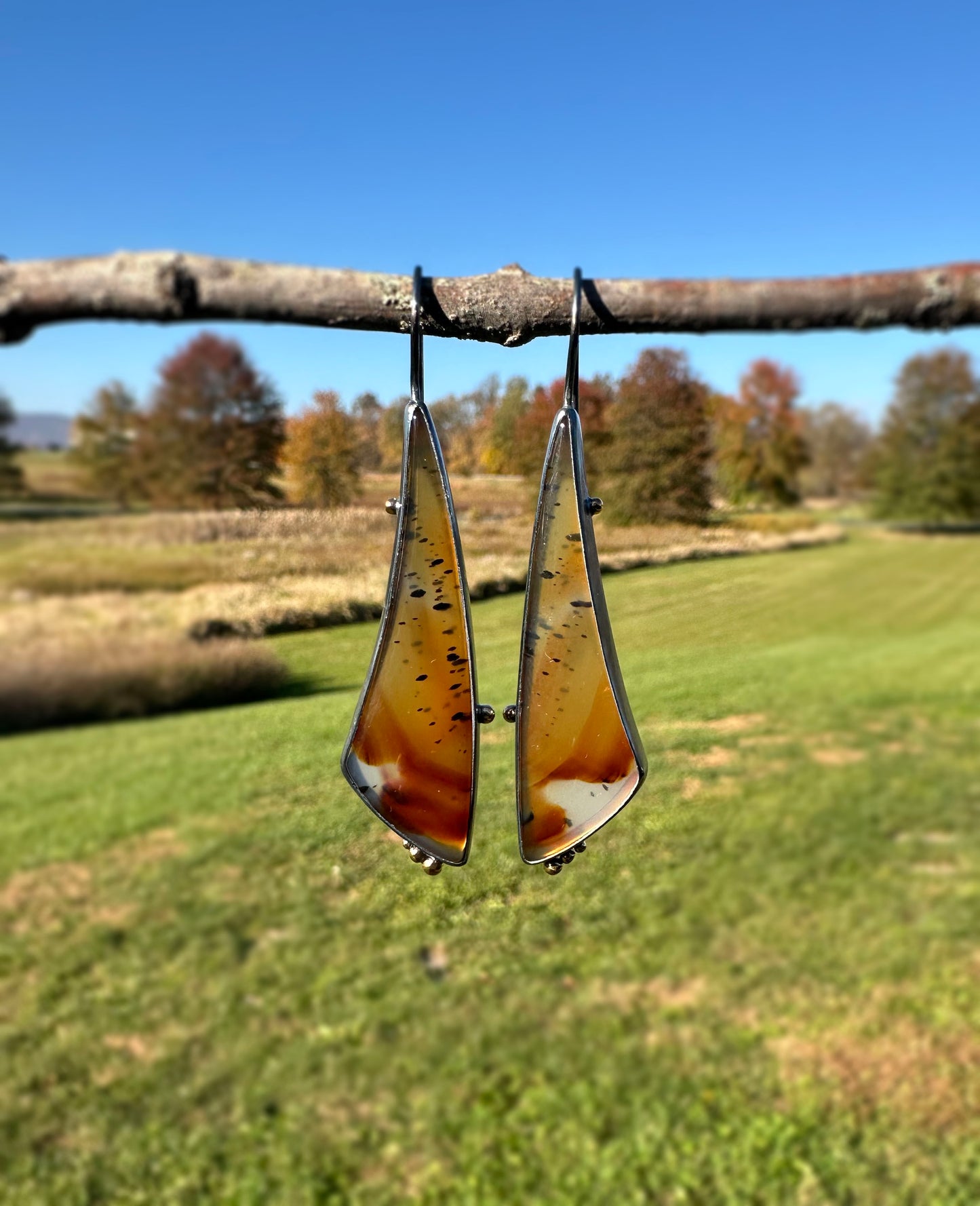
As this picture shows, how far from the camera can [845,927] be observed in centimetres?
627

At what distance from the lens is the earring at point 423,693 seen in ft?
5.59

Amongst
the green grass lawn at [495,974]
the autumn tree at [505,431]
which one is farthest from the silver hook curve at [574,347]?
the green grass lawn at [495,974]

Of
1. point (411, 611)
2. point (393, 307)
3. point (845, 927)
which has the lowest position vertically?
point (845, 927)

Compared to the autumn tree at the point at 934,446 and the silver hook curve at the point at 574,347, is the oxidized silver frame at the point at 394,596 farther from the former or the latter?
the autumn tree at the point at 934,446

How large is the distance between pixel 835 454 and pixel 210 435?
612 centimetres

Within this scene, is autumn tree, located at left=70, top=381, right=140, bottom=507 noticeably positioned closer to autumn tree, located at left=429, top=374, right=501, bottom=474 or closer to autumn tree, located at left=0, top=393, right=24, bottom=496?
autumn tree, located at left=0, top=393, right=24, bottom=496

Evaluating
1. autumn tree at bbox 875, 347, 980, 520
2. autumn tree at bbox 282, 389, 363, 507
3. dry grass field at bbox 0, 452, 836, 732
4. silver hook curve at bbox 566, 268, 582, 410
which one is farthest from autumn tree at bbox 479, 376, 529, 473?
autumn tree at bbox 875, 347, 980, 520

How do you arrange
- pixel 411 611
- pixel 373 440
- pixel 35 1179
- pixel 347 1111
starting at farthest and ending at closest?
pixel 347 1111 < pixel 35 1179 < pixel 373 440 < pixel 411 611

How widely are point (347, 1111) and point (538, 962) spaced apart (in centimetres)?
136

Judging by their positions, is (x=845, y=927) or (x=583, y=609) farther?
(x=845, y=927)

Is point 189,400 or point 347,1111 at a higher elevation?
point 189,400

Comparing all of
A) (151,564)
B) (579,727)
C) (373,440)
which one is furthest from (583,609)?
(151,564)

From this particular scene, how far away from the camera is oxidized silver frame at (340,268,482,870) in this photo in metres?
1.65

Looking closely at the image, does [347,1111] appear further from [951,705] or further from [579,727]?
[951,705]
